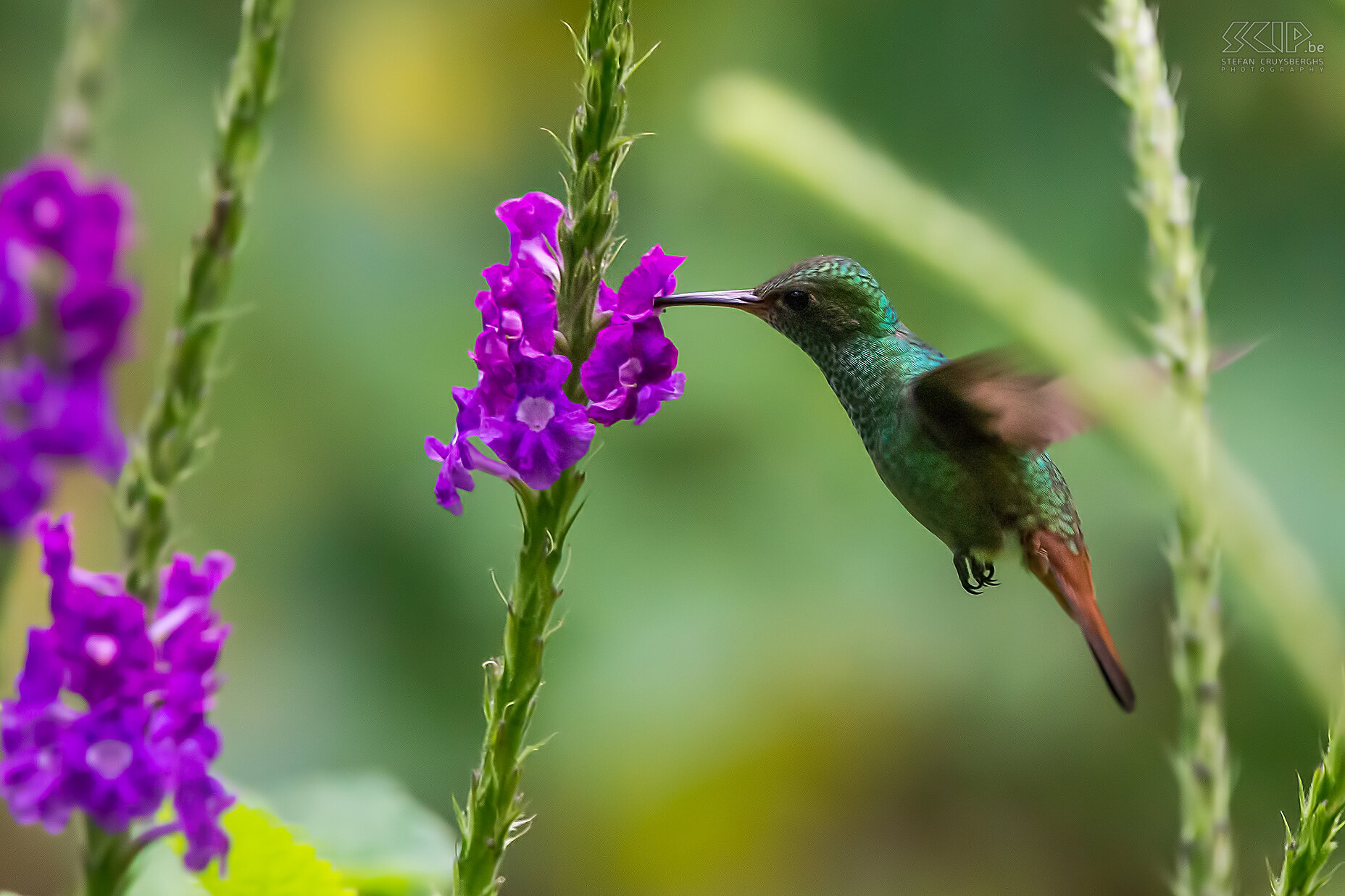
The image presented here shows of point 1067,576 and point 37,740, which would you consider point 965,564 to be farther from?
point 37,740

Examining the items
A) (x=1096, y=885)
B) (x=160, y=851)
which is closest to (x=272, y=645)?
(x=160, y=851)

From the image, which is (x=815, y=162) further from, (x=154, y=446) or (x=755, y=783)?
(x=755, y=783)

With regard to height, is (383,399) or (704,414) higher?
(383,399)

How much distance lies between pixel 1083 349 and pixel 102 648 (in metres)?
0.86

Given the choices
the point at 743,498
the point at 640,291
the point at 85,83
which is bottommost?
the point at 640,291

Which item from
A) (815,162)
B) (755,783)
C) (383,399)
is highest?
(383,399)

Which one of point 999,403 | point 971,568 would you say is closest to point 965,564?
point 971,568

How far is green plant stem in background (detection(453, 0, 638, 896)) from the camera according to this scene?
1003 mm

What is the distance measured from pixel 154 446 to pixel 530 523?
0.31 m

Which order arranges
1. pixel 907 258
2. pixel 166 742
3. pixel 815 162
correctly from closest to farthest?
pixel 166 742, pixel 907 258, pixel 815 162

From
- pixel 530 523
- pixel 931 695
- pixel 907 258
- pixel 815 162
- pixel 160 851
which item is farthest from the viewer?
pixel 931 695

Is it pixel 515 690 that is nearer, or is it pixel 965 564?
pixel 515 690

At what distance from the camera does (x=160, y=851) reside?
175cm

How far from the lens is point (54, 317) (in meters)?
1.22
